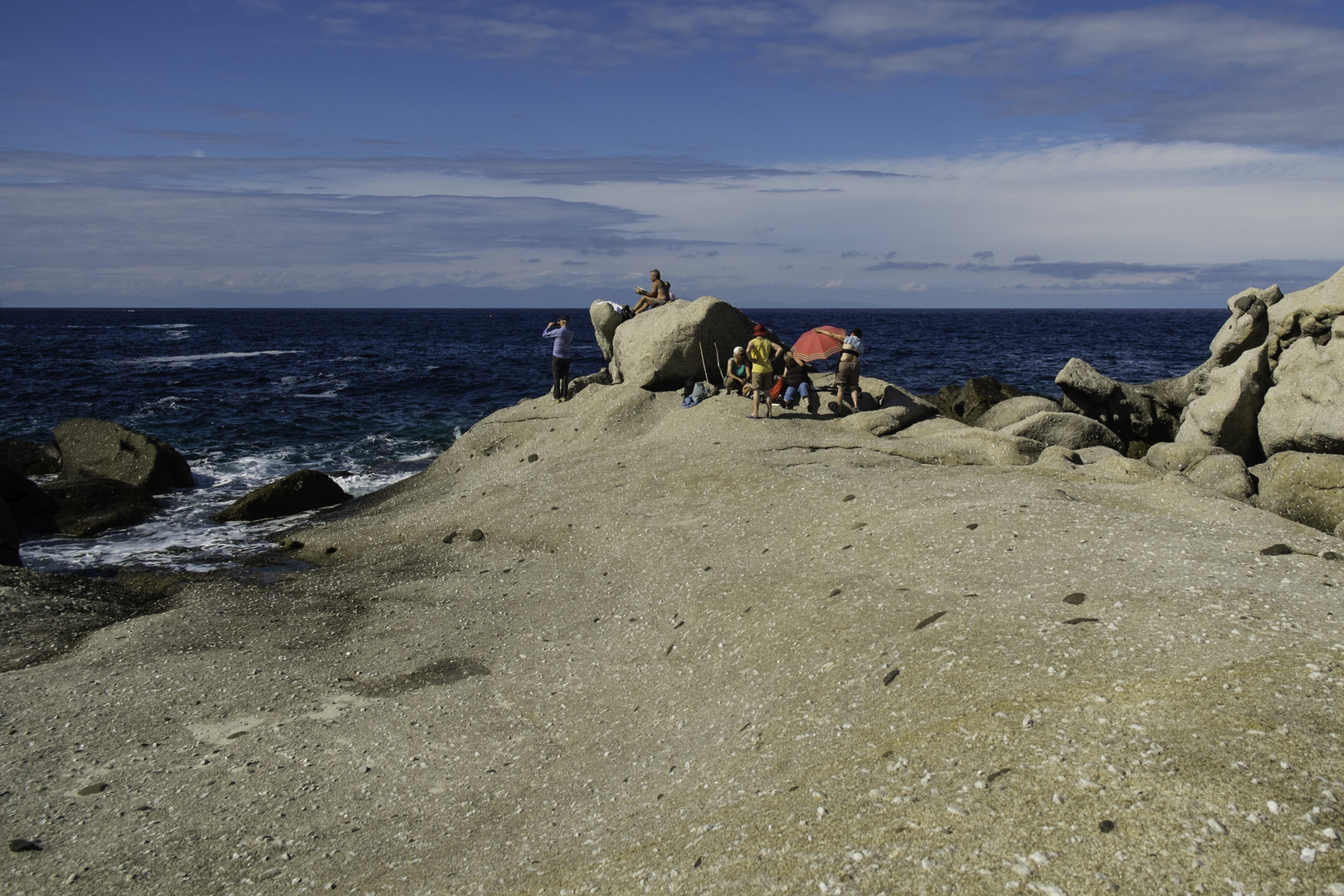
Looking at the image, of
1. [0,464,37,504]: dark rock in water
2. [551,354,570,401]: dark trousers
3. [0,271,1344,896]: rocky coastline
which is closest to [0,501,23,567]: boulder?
[0,271,1344,896]: rocky coastline

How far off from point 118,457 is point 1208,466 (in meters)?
22.8

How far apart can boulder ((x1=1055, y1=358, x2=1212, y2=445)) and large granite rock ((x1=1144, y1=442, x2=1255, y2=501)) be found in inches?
239

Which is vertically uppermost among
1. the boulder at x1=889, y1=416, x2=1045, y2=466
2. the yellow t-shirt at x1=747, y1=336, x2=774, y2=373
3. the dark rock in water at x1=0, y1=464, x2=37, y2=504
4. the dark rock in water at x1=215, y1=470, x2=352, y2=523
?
the yellow t-shirt at x1=747, y1=336, x2=774, y2=373

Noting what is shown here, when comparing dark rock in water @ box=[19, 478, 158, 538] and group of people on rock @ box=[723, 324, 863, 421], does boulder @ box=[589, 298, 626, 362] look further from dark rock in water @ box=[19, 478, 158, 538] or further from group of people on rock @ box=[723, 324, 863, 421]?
dark rock in water @ box=[19, 478, 158, 538]

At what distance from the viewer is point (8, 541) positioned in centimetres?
1499

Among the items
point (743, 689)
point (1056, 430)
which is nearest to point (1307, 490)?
point (1056, 430)

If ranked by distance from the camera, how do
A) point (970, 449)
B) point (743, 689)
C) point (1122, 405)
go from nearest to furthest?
point (743, 689) < point (970, 449) < point (1122, 405)

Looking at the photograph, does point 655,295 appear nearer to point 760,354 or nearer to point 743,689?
point 760,354

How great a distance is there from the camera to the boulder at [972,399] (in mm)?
23578

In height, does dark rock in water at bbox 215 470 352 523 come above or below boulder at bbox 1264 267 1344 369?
below

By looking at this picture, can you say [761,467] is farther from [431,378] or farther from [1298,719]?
[431,378]

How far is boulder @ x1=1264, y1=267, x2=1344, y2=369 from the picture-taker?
16.9 m

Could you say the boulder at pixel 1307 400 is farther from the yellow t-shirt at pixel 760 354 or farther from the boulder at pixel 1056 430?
the yellow t-shirt at pixel 760 354

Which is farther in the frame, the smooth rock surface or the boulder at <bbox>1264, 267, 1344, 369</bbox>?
the boulder at <bbox>1264, 267, 1344, 369</bbox>
